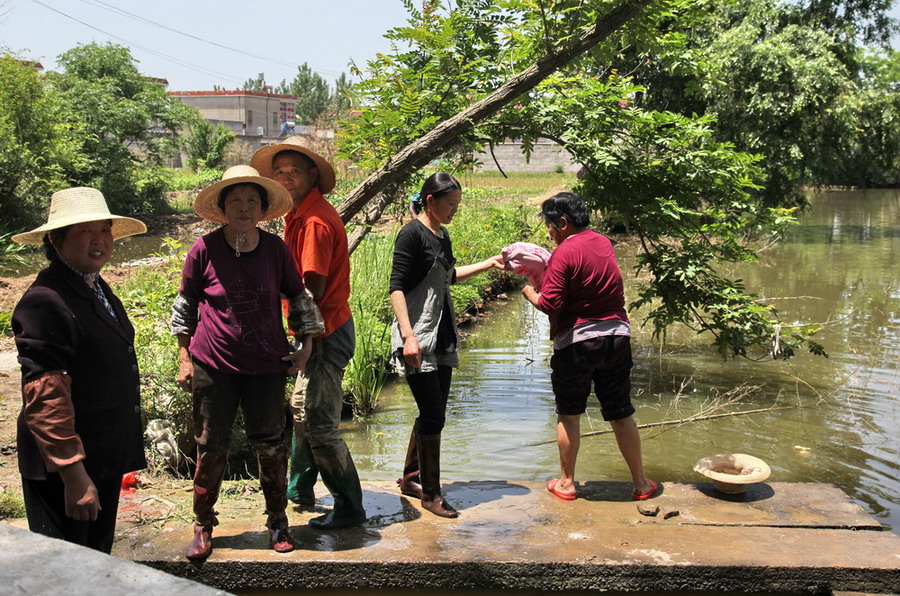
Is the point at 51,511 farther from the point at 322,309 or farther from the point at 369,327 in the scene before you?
the point at 369,327

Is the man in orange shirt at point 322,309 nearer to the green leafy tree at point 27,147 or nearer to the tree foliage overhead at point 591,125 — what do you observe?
the tree foliage overhead at point 591,125

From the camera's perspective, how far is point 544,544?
4.05 m

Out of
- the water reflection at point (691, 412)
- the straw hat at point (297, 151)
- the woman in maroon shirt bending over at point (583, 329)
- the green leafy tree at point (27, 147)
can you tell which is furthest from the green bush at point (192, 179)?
the woman in maroon shirt bending over at point (583, 329)

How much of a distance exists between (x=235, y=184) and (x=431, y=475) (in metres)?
1.85

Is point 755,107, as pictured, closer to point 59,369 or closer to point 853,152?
point 853,152

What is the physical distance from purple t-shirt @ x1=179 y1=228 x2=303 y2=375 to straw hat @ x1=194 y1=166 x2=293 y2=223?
0.71ft

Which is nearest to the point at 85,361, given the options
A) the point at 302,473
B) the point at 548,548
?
the point at 302,473

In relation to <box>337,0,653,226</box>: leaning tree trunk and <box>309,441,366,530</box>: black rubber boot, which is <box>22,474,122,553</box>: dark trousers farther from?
<box>337,0,653,226</box>: leaning tree trunk

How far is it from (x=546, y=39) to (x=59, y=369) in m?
4.31

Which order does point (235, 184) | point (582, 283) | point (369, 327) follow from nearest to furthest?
point (235, 184)
point (582, 283)
point (369, 327)

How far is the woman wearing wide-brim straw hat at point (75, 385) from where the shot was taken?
287cm

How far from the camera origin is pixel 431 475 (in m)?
4.43

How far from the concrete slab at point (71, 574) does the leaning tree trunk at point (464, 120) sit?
459 cm

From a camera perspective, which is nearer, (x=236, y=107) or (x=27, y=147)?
(x=27, y=147)
